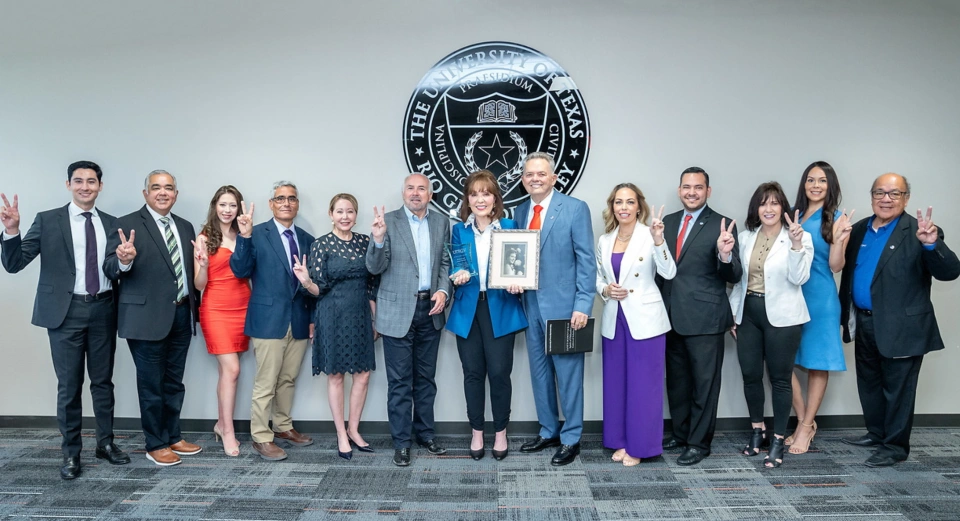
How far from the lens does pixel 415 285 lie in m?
3.29

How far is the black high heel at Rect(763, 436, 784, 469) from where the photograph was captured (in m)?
3.23

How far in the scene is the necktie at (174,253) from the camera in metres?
3.32

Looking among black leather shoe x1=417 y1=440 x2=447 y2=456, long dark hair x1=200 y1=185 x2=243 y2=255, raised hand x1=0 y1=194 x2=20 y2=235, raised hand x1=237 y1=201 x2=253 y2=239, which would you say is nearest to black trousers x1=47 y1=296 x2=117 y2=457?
raised hand x1=0 y1=194 x2=20 y2=235

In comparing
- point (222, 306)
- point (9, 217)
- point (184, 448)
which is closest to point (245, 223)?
point (222, 306)

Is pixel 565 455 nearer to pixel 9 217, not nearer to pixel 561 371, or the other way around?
pixel 561 371

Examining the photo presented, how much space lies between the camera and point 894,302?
3232mm

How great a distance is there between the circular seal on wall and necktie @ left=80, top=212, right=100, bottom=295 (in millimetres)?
1869

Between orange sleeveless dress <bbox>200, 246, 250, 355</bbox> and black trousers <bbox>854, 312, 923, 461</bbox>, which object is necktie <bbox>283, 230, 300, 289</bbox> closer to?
orange sleeveless dress <bbox>200, 246, 250, 355</bbox>

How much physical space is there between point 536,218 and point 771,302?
4.53ft

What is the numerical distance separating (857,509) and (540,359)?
169cm

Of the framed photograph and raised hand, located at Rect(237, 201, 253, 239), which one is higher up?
raised hand, located at Rect(237, 201, 253, 239)

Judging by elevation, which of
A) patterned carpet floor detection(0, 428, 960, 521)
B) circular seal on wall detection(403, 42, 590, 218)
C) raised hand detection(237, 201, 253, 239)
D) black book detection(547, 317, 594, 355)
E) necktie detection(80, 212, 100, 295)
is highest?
circular seal on wall detection(403, 42, 590, 218)

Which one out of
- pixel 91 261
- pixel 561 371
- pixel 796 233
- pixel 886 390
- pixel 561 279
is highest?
pixel 796 233

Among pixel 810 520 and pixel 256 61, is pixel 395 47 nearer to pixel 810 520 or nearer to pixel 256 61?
pixel 256 61
